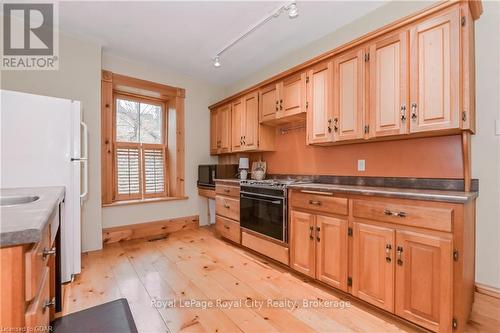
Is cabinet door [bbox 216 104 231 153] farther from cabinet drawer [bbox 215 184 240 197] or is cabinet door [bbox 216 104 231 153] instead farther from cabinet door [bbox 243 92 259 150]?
cabinet drawer [bbox 215 184 240 197]

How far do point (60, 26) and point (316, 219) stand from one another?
11.6 ft

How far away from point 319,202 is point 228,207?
1586mm

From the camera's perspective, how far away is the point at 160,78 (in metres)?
3.88

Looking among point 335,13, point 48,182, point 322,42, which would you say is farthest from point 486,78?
point 48,182

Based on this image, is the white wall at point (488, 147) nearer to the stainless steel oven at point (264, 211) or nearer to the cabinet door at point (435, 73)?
the cabinet door at point (435, 73)

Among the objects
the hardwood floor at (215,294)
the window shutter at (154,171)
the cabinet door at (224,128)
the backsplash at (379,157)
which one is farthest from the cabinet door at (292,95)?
the window shutter at (154,171)

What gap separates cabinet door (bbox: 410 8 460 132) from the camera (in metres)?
1.66

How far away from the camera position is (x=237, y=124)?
12.5 ft

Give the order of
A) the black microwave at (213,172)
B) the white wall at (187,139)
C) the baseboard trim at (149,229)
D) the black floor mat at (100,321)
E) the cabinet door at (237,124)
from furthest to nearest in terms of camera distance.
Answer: the black microwave at (213,172), the cabinet door at (237,124), the white wall at (187,139), the baseboard trim at (149,229), the black floor mat at (100,321)

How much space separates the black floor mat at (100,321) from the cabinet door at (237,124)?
9.05 ft

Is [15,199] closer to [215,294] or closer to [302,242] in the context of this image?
[215,294]

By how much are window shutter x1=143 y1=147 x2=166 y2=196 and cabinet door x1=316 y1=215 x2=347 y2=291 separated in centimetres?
296

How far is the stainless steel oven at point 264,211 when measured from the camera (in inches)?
101

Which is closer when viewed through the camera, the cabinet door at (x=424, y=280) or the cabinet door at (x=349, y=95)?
the cabinet door at (x=424, y=280)
